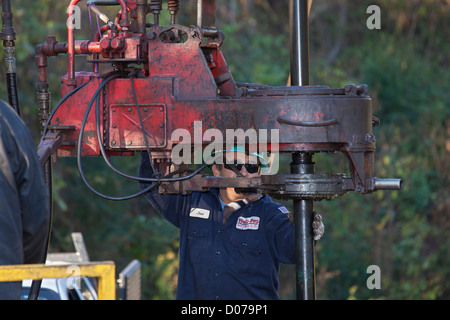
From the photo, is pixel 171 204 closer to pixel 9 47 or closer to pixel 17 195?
pixel 9 47

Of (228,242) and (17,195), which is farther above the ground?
(17,195)

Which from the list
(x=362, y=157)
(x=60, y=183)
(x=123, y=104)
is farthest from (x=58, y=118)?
(x=60, y=183)

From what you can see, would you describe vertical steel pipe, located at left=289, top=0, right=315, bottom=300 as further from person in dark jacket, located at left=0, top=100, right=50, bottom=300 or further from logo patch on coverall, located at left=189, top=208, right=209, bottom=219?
person in dark jacket, located at left=0, top=100, right=50, bottom=300

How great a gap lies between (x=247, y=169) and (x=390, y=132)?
27.5 ft

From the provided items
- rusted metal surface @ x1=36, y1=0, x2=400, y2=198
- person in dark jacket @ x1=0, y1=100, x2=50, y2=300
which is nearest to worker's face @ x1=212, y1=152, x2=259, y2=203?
rusted metal surface @ x1=36, y1=0, x2=400, y2=198

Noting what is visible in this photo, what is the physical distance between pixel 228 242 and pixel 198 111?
4.38 feet

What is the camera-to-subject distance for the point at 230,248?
15.9ft

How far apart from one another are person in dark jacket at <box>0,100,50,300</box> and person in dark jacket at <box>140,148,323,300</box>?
1.38m

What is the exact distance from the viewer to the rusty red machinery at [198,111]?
3.69 metres

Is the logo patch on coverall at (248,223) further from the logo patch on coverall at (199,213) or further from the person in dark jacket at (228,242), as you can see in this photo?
the logo patch on coverall at (199,213)

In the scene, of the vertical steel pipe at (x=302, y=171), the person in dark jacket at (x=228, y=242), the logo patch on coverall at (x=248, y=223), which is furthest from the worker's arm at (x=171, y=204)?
the vertical steel pipe at (x=302, y=171)

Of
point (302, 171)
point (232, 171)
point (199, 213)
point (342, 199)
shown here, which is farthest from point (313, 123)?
point (342, 199)

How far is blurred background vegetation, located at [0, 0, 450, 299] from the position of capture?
9.17 m

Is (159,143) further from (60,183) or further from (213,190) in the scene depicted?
(60,183)
